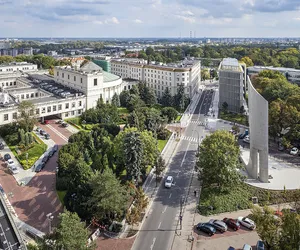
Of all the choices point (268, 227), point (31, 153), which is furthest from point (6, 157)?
point (268, 227)

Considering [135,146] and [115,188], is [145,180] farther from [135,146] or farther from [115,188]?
[115,188]

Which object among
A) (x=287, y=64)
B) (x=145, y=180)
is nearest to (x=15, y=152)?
(x=145, y=180)

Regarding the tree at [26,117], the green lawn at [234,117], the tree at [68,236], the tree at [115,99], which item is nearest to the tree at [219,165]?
the tree at [68,236]

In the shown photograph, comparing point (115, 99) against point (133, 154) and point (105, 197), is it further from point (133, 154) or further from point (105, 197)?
point (105, 197)

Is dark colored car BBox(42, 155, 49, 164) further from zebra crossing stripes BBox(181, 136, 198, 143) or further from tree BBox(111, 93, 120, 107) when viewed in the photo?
tree BBox(111, 93, 120, 107)

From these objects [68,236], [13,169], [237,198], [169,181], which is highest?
[68,236]
